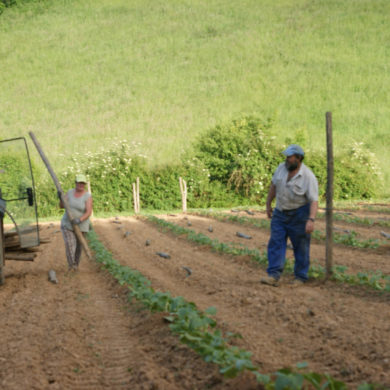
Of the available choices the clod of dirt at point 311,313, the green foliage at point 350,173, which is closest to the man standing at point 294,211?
the clod of dirt at point 311,313

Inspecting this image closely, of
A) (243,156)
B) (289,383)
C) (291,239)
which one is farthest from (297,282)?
(243,156)

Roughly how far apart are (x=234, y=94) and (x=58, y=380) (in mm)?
45058

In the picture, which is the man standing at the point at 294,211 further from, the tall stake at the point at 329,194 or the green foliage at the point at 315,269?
the green foliage at the point at 315,269

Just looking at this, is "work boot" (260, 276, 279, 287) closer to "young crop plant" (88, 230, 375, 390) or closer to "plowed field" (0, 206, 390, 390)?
"plowed field" (0, 206, 390, 390)

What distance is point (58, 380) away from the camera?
4188 millimetres

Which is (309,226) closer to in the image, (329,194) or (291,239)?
(291,239)

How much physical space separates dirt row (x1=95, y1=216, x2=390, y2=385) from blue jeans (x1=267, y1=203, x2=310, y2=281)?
24 centimetres

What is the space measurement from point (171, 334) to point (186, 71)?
1933 inches

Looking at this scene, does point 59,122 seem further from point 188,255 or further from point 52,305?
point 52,305

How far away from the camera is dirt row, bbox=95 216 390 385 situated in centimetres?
412

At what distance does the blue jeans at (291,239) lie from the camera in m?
7.20

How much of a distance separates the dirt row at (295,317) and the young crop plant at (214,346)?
0.27m

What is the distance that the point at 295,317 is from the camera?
5395mm

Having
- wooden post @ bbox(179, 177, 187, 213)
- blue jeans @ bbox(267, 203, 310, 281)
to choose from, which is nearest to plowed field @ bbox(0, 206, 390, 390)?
blue jeans @ bbox(267, 203, 310, 281)
